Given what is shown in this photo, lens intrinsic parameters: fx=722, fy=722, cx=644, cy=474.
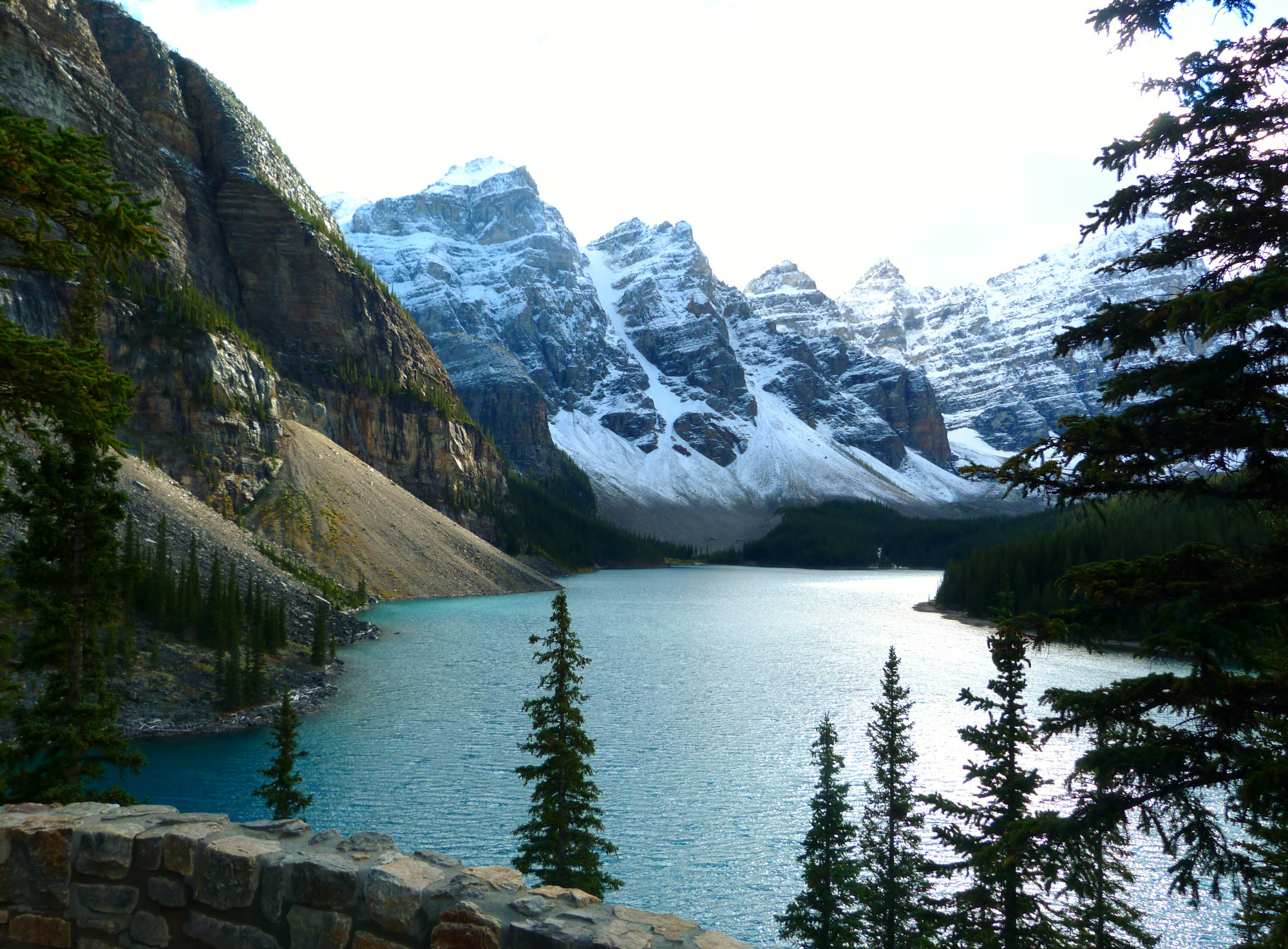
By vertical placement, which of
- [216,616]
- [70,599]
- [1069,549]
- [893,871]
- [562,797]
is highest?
[70,599]

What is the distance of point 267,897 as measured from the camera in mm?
5566

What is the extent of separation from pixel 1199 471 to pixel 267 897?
946 cm

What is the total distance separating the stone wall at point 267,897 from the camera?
5.17 meters

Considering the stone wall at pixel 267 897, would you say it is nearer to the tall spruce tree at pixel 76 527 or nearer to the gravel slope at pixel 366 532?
the tall spruce tree at pixel 76 527

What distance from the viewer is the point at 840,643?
63406 mm

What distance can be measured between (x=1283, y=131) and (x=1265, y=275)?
2.00 m

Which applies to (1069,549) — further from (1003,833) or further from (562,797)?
(1003,833)

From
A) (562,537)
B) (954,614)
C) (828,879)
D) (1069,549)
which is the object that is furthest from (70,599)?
(562,537)

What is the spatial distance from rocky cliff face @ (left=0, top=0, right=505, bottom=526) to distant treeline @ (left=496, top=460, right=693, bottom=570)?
1048cm

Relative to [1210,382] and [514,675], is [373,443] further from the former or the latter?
[1210,382]

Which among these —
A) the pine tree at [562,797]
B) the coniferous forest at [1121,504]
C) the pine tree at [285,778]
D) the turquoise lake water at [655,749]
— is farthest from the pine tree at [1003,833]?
the pine tree at [285,778]

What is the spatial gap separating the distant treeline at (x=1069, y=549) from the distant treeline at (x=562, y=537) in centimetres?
8402

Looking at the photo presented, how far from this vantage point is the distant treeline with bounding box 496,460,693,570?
15375 cm

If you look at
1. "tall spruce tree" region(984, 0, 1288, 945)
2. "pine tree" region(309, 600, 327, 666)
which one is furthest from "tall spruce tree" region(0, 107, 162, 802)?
"pine tree" region(309, 600, 327, 666)
